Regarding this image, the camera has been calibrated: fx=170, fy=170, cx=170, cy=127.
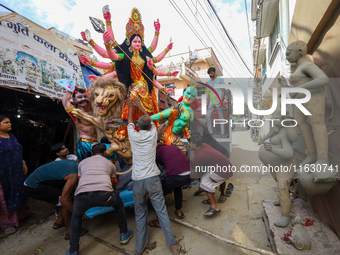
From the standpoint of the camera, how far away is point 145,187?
7.82 ft

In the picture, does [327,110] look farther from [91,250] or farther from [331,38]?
[91,250]

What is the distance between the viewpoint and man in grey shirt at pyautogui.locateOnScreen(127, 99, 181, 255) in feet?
7.62

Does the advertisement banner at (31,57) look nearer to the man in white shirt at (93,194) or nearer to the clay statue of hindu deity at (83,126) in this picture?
the clay statue of hindu deity at (83,126)

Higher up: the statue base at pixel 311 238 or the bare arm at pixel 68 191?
the bare arm at pixel 68 191

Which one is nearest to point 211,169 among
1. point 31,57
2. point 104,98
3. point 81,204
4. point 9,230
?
point 81,204

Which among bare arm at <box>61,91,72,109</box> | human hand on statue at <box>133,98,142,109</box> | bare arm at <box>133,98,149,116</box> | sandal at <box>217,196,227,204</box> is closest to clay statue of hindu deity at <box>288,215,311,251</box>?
sandal at <box>217,196,227,204</box>

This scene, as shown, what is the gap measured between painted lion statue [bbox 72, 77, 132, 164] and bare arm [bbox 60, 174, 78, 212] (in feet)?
2.30

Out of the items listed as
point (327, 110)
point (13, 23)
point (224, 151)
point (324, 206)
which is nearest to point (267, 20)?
point (224, 151)

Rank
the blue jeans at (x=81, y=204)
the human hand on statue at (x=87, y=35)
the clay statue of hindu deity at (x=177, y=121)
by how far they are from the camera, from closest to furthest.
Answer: the blue jeans at (x=81, y=204) → the human hand on statue at (x=87, y=35) → the clay statue of hindu deity at (x=177, y=121)

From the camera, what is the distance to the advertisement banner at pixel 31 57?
9.48 feet

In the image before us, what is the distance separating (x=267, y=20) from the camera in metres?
8.12

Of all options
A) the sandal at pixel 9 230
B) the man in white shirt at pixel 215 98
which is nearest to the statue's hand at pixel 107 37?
the man in white shirt at pixel 215 98

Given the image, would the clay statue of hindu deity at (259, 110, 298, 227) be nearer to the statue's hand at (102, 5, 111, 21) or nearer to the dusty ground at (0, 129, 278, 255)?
the dusty ground at (0, 129, 278, 255)

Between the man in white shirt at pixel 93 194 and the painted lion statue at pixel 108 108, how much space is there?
2.05 feet
